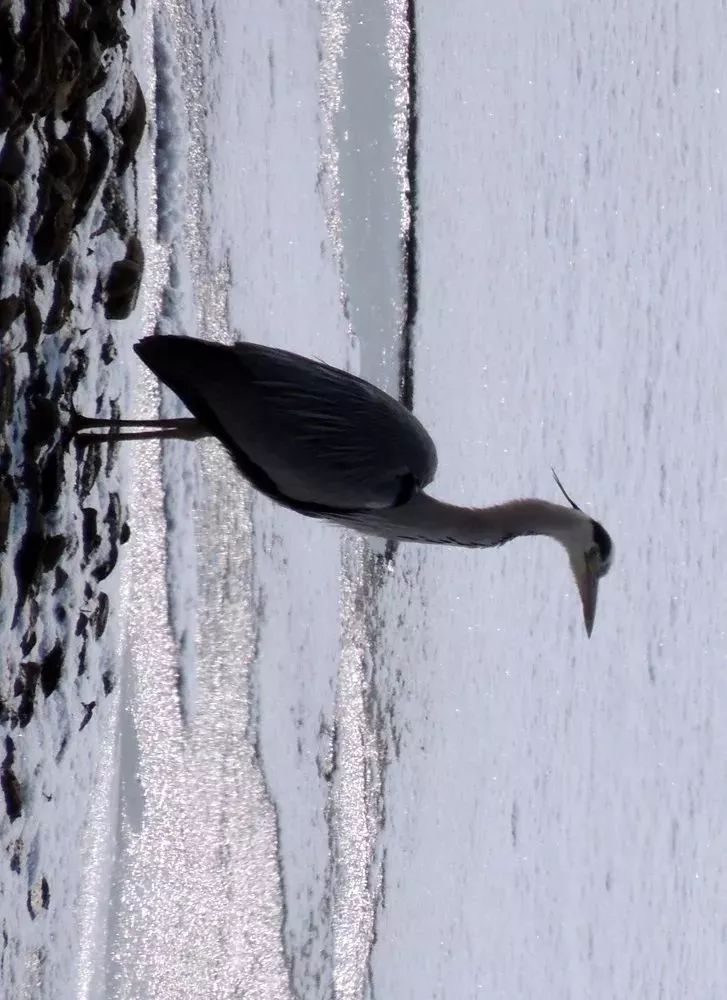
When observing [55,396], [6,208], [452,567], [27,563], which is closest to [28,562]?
[27,563]

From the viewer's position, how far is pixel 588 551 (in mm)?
1624

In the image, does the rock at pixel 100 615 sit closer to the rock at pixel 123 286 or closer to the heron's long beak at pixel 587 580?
the rock at pixel 123 286

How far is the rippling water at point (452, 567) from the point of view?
1.95 m

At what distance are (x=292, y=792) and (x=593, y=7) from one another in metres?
2.91

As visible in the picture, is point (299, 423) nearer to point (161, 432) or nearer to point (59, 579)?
point (161, 432)

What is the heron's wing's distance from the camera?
51.6 inches

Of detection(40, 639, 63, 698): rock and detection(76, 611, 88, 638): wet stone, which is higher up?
detection(76, 611, 88, 638): wet stone

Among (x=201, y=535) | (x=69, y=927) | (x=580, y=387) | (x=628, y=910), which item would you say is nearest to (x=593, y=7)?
(x=580, y=387)

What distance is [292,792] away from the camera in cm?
213

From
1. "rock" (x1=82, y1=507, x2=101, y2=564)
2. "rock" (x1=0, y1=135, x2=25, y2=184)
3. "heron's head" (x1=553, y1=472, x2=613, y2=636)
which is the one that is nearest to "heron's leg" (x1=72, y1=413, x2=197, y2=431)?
"rock" (x1=82, y1=507, x2=101, y2=564)

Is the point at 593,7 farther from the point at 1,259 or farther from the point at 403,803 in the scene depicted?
the point at 1,259

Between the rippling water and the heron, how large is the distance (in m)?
0.55

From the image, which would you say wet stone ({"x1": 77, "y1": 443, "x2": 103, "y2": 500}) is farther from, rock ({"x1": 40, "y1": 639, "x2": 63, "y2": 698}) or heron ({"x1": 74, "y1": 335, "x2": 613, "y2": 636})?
rock ({"x1": 40, "y1": 639, "x2": 63, "y2": 698})

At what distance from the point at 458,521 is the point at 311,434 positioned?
0.83ft
